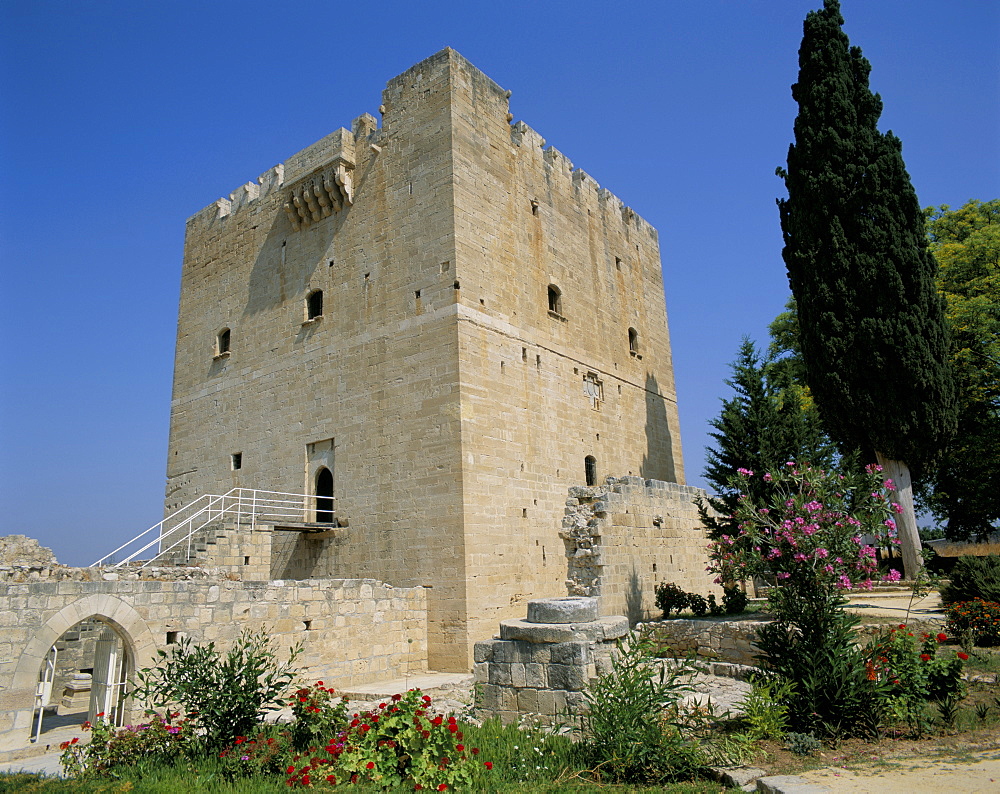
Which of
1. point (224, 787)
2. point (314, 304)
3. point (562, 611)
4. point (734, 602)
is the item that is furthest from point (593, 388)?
point (224, 787)

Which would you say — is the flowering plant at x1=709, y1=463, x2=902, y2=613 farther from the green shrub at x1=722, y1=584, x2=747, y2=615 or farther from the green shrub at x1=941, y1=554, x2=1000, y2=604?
the green shrub at x1=722, y1=584, x2=747, y2=615

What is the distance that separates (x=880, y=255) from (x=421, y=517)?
11868 mm

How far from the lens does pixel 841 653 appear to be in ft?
21.5

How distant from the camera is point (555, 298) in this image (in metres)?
16.9

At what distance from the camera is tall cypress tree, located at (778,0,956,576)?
15.4 metres

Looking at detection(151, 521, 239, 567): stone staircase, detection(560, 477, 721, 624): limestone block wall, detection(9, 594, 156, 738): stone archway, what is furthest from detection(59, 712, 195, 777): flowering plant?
detection(560, 477, 721, 624): limestone block wall

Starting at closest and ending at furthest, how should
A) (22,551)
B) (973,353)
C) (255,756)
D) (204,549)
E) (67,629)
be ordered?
(255,756), (67,629), (204,549), (22,551), (973,353)

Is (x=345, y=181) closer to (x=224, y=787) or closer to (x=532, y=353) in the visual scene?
(x=532, y=353)

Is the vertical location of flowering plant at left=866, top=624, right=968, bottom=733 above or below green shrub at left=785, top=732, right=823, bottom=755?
above

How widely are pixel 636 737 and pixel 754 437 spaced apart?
980cm

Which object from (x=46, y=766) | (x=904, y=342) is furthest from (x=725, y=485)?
(x=46, y=766)

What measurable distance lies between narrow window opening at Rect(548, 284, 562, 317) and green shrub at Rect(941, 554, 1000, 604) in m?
9.62

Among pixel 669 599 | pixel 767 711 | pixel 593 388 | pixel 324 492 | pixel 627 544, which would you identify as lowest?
pixel 767 711

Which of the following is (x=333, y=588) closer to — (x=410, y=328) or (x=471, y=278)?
(x=410, y=328)
